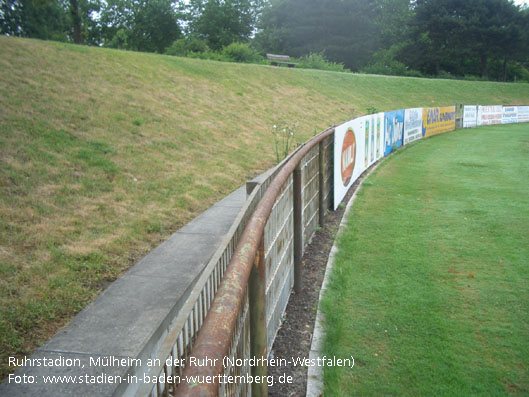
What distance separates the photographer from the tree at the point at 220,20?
69.9 metres

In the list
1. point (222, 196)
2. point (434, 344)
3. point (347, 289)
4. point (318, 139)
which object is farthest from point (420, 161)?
point (434, 344)

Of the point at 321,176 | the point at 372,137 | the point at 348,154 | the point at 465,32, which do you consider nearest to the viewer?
the point at 321,176

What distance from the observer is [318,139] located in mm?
6680

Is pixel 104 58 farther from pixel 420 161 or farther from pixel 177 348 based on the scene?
pixel 177 348

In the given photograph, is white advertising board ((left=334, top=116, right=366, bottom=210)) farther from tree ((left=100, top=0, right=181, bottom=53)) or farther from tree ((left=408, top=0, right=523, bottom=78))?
tree ((left=100, top=0, right=181, bottom=53))

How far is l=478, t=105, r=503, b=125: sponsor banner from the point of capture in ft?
96.6

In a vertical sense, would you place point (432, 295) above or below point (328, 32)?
below

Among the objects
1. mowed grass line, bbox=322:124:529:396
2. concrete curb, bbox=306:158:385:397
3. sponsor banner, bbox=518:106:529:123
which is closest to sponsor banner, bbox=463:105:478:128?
sponsor banner, bbox=518:106:529:123

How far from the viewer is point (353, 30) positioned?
2768 inches

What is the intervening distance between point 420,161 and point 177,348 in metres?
14.5

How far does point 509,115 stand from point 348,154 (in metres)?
26.7

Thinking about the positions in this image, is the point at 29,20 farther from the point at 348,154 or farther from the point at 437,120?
the point at 348,154

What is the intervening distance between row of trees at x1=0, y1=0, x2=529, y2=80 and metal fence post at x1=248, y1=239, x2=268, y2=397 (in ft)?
189

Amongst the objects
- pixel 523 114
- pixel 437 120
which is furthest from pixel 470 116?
pixel 523 114
